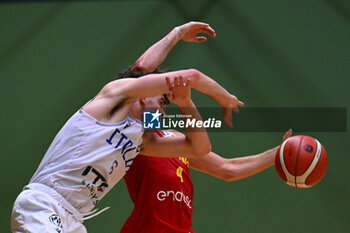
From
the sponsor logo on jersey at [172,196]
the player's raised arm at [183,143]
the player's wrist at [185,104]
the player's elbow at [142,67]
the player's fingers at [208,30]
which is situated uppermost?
the player's fingers at [208,30]

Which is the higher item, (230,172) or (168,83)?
(168,83)

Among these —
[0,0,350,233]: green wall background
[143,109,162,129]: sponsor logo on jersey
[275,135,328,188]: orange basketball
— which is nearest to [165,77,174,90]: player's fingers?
[143,109,162,129]: sponsor logo on jersey

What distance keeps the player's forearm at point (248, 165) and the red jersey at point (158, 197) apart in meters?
0.48

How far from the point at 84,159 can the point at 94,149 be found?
0.09 m

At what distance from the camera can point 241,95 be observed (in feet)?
A: 16.7

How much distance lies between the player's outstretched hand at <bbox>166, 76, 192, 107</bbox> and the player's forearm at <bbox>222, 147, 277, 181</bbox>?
1.12 metres

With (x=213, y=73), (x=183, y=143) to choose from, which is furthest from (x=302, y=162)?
(x=213, y=73)

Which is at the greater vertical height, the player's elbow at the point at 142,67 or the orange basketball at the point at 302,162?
the player's elbow at the point at 142,67

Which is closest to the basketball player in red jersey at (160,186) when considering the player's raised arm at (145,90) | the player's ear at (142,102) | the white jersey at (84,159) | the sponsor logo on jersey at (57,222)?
the player's ear at (142,102)

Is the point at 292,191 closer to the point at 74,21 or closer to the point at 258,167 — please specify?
the point at 258,167

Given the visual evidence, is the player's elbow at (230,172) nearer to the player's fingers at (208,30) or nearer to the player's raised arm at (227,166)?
the player's raised arm at (227,166)

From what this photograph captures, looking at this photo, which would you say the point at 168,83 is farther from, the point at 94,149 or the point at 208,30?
the point at 208,30

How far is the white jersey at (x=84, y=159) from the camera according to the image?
2.78m

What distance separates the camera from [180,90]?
2.88m
